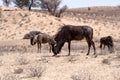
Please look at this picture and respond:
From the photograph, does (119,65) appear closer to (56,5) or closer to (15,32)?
(15,32)

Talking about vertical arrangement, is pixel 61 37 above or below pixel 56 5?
above

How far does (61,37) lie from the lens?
24547 mm

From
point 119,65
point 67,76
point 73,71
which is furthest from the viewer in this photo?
point 119,65

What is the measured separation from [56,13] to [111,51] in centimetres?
4469

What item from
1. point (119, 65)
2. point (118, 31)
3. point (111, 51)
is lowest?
point (118, 31)

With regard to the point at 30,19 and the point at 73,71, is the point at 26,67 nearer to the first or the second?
the point at 73,71

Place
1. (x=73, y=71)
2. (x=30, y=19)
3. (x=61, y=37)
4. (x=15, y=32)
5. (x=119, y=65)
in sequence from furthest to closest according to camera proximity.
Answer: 1. (x=30, y=19)
2. (x=15, y=32)
3. (x=61, y=37)
4. (x=119, y=65)
5. (x=73, y=71)

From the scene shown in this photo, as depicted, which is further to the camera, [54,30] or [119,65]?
[54,30]

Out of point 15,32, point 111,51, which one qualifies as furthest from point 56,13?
point 111,51

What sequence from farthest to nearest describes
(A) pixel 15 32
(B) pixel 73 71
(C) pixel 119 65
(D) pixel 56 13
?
(D) pixel 56 13 → (A) pixel 15 32 → (C) pixel 119 65 → (B) pixel 73 71

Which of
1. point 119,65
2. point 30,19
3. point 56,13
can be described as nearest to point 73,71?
point 119,65

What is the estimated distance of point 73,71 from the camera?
54.3 ft

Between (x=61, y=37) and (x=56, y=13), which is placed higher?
(x=61, y=37)

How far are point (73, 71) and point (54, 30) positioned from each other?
35320 millimetres
